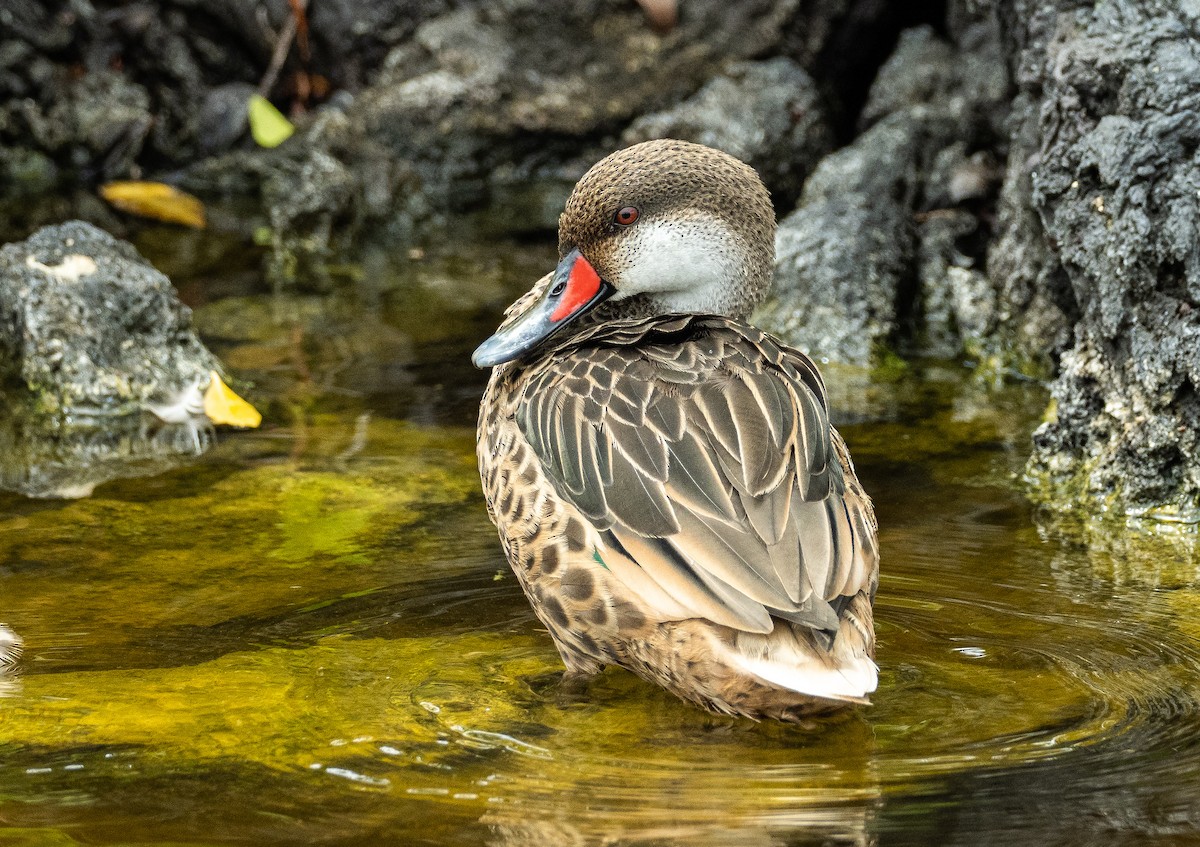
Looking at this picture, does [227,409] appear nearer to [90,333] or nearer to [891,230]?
[90,333]

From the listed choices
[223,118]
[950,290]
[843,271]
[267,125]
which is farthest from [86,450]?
[223,118]

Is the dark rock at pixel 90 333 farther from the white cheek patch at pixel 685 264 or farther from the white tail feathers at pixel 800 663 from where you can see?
the white tail feathers at pixel 800 663

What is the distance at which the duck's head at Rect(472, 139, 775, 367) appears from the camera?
4.38 metres

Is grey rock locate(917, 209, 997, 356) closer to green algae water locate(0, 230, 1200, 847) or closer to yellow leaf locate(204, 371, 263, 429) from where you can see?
green algae water locate(0, 230, 1200, 847)

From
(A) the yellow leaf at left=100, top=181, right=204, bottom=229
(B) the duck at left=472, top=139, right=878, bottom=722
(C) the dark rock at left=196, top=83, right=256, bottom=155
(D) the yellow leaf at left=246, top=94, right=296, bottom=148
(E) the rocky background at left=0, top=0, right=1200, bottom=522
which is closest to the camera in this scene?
(B) the duck at left=472, top=139, right=878, bottom=722

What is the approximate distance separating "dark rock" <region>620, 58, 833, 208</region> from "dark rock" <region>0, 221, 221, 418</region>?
4.13 meters

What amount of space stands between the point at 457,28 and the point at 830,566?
800cm

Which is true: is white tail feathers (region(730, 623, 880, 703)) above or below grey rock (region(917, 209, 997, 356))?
below

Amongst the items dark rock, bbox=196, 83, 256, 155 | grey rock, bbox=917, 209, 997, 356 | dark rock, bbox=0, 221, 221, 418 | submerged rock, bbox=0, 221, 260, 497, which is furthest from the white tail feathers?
dark rock, bbox=196, 83, 256, 155

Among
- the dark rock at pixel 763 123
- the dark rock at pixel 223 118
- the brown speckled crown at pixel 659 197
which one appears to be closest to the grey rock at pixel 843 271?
the dark rock at pixel 763 123

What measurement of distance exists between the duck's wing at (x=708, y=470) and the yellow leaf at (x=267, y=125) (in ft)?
22.0

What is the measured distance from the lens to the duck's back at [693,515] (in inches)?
131

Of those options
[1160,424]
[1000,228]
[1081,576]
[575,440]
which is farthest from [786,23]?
[575,440]

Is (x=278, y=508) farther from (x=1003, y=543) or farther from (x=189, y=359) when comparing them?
(x=1003, y=543)
